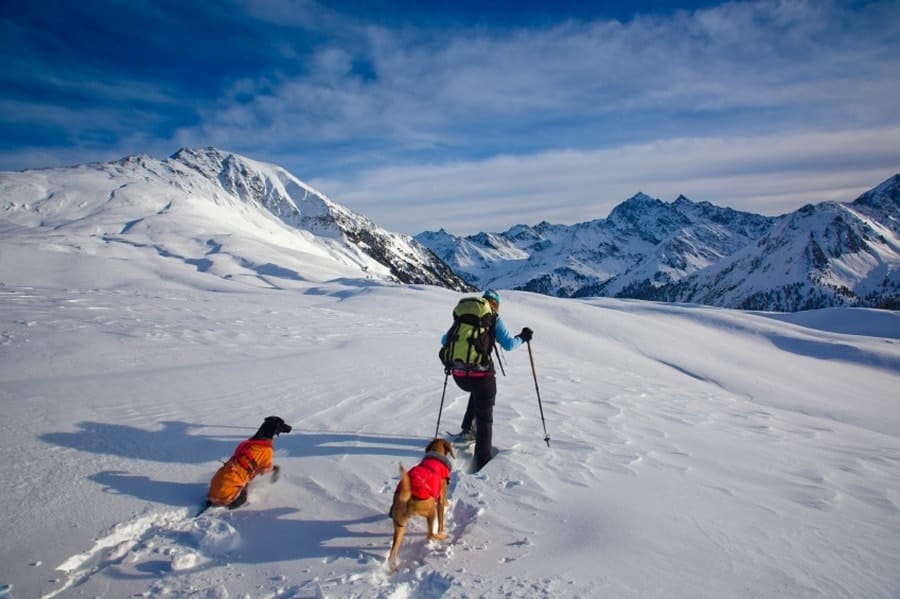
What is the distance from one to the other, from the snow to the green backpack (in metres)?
1.25

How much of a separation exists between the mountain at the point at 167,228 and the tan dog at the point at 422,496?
3801cm

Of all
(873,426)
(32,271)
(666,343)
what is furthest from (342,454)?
(32,271)

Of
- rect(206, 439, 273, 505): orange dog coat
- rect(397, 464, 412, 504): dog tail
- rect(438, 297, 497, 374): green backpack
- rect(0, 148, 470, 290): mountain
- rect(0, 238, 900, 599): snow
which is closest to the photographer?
rect(0, 238, 900, 599): snow

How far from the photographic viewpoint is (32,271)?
2570 cm

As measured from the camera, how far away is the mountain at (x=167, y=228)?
173 feet

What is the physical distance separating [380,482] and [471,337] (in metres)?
1.93

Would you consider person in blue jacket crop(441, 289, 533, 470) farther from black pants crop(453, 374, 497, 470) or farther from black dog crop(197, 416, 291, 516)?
black dog crop(197, 416, 291, 516)

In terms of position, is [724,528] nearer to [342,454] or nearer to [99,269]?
[342,454]

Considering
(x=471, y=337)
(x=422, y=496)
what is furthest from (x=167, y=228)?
(x=422, y=496)

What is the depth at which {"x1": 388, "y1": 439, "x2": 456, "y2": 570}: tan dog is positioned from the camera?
3.72 meters

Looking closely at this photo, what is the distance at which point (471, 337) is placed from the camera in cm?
575

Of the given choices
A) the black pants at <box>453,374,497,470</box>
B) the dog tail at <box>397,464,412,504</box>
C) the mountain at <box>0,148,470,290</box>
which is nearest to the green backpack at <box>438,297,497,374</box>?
the black pants at <box>453,374,497,470</box>

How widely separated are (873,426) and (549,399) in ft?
39.2

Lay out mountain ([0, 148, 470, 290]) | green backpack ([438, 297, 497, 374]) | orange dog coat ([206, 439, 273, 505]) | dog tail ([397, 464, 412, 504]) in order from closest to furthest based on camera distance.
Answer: dog tail ([397, 464, 412, 504]) < orange dog coat ([206, 439, 273, 505]) < green backpack ([438, 297, 497, 374]) < mountain ([0, 148, 470, 290])
